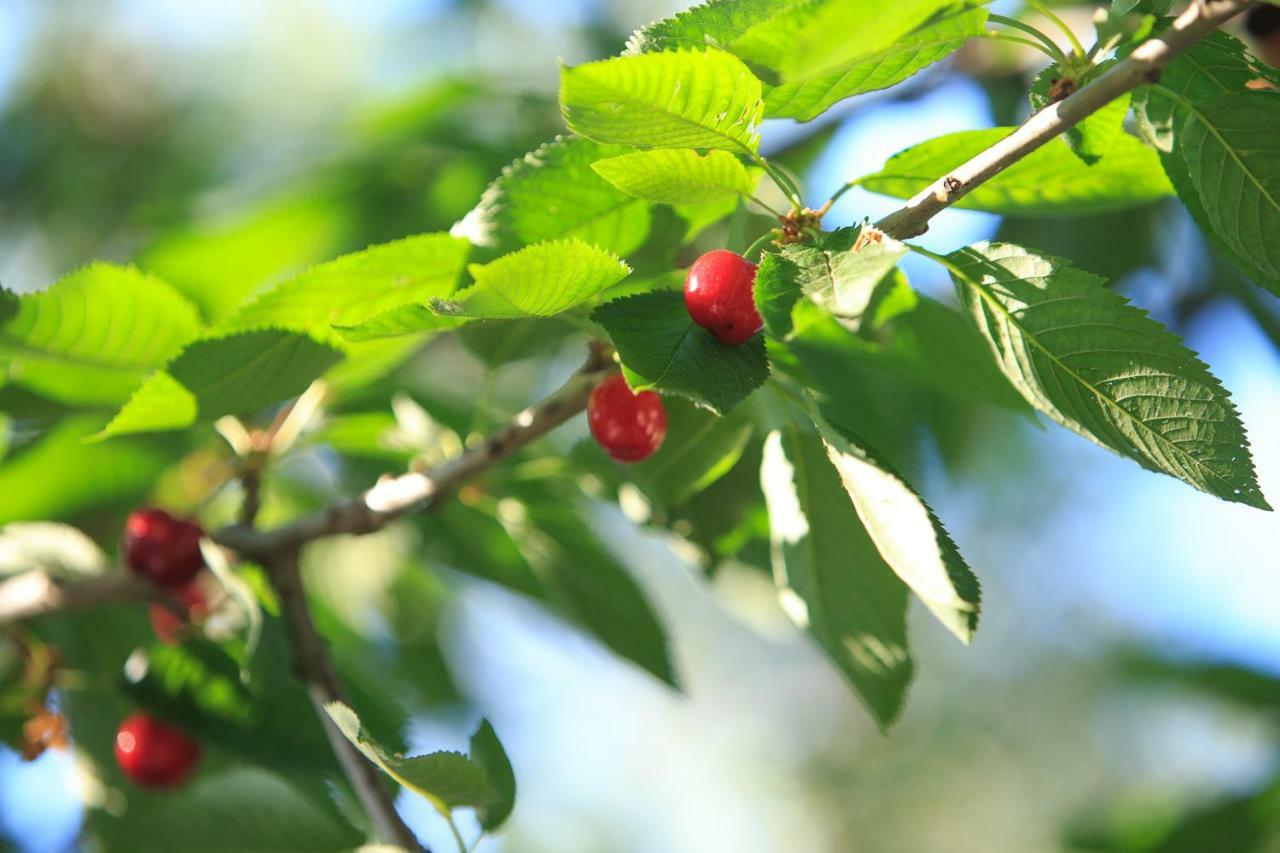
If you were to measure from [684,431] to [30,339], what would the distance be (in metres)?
0.75

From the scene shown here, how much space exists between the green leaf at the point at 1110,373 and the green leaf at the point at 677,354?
196mm

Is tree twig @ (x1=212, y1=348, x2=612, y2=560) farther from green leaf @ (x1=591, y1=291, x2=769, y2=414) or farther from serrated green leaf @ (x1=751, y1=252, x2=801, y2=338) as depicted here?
serrated green leaf @ (x1=751, y1=252, x2=801, y2=338)

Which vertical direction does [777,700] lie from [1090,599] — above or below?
below

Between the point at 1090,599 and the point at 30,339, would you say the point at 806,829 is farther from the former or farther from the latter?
the point at 30,339

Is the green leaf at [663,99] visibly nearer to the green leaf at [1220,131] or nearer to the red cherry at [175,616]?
the green leaf at [1220,131]

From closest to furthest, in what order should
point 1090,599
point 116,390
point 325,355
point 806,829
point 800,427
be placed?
point 325,355
point 800,427
point 116,390
point 1090,599
point 806,829

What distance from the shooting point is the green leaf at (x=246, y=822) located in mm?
1284

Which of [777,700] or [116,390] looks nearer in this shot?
[116,390]

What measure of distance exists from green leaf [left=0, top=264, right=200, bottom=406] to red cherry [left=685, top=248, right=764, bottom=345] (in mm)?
688

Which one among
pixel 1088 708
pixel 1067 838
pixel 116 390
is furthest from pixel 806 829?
pixel 116 390

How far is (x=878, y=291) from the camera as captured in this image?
1.13 meters

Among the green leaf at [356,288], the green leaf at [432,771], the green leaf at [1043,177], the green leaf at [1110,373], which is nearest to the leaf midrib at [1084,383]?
the green leaf at [1110,373]

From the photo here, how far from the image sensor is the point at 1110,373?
882 millimetres

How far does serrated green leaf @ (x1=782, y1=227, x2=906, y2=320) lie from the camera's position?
74 centimetres
